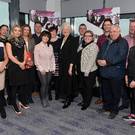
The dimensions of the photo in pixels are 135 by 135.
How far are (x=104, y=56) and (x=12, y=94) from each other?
1550mm

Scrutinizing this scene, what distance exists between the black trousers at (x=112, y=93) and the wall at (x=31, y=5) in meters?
3.63

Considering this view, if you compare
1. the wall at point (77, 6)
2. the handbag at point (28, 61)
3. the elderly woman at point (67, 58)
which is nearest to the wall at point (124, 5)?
the wall at point (77, 6)

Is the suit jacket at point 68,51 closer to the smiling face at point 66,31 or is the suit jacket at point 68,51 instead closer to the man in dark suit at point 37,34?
the smiling face at point 66,31

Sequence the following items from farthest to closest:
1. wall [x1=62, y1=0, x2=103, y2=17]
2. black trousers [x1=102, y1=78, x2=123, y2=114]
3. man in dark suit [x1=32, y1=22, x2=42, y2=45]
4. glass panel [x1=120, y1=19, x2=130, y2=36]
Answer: wall [x1=62, y1=0, x2=103, y2=17]
glass panel [x1=120, y1=19, x2=130, y2=36]
man in dark suit [x1=32, y1=22, x2=42, y2=45]
black trousers [x1=102, y1=78, x2=123, y2=114]

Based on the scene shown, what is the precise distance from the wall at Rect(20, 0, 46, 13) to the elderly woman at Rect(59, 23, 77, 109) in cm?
246

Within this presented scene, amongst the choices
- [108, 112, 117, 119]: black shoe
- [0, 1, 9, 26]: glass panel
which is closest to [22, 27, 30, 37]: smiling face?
[108, 112, 117, 119]: black shoe

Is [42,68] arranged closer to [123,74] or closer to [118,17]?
[123,74]

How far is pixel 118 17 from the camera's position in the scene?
6.08 meters

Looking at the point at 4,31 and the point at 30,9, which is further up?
the point at 30,9

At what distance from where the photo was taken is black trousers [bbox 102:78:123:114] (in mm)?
3918

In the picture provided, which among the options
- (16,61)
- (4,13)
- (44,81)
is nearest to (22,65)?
(16,61)

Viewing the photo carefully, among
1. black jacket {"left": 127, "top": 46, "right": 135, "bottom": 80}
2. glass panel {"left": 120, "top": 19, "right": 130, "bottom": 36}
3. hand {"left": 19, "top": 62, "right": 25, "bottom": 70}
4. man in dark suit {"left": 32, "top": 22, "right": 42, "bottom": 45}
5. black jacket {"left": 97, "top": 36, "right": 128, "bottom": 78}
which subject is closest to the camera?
black jacket {"left": 127, "top": 46, "right": 135, "bottom": 80}

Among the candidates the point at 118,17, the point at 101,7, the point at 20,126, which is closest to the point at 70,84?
the point at 20,126

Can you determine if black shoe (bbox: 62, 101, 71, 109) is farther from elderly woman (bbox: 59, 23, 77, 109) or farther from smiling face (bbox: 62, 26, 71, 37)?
smiling face (bbox: 62, 26, 71, 37)
